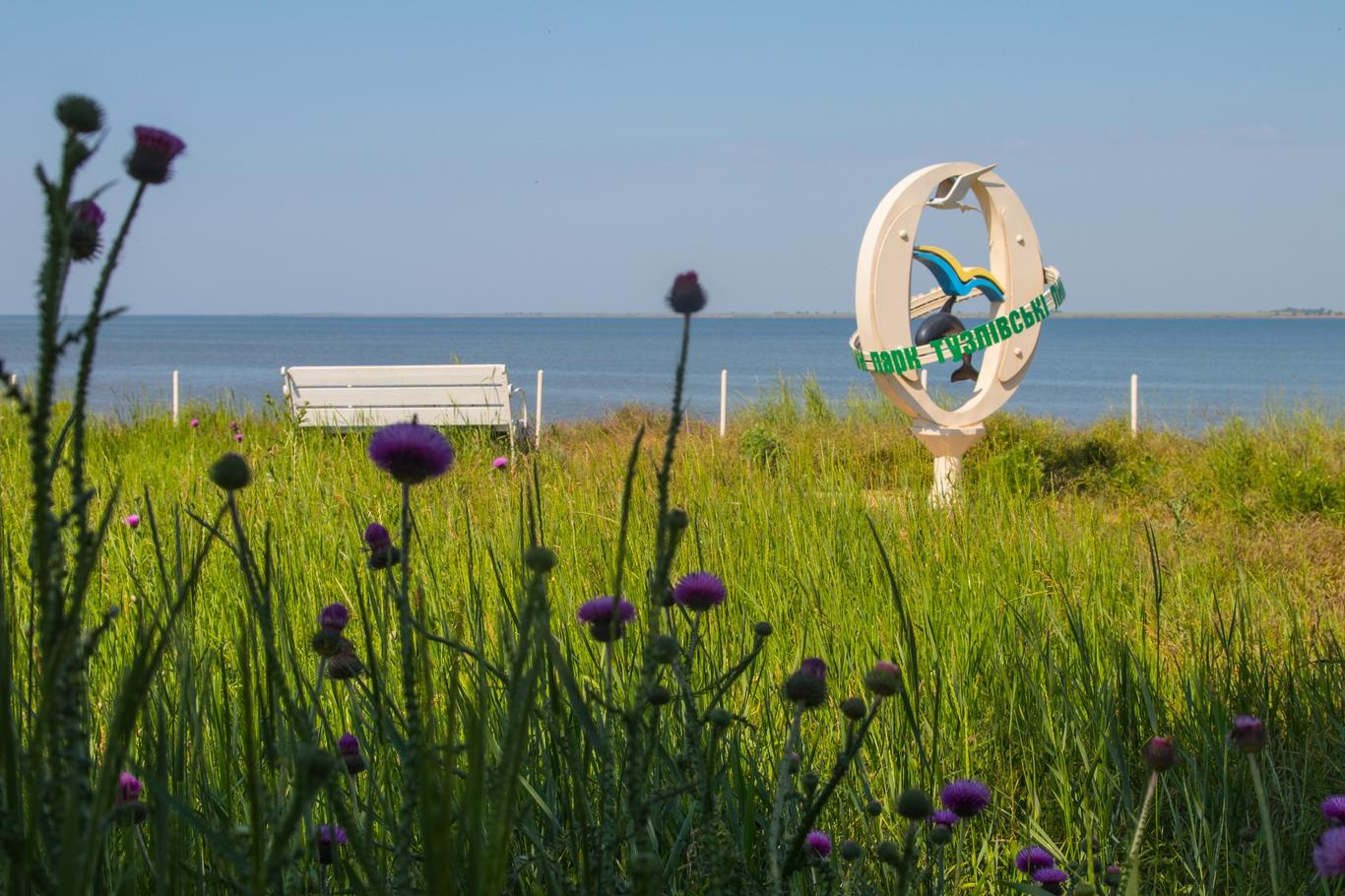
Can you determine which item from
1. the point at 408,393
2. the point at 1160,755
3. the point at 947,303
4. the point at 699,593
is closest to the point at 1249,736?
the point at 1160,755

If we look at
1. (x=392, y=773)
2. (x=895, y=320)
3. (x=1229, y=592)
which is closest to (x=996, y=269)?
(x=895, y=320)

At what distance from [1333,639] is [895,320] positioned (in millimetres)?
4583

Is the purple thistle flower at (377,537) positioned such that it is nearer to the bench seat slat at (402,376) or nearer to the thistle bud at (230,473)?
the thistle bud at (230,473)

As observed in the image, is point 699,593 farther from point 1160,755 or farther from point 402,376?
point 402,376

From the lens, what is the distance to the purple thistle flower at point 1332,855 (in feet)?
2.63

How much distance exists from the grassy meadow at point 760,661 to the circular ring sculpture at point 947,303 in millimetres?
1159

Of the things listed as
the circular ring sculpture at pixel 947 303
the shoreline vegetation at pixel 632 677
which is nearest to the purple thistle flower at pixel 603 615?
the shoreline vegetation at pixel 632 677

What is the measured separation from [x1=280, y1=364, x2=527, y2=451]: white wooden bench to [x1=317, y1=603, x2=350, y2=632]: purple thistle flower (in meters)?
6.88

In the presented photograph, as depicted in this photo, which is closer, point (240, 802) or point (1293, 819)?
point (240, 802)

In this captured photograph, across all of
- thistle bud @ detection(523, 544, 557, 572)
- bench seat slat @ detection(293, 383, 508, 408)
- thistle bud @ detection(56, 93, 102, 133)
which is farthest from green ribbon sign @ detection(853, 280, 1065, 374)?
thistle bud @ detection(56, 93, 102, 133)

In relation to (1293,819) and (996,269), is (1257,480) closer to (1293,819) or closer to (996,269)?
(996,269)

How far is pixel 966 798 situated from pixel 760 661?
1.25m

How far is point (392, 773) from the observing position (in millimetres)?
1940

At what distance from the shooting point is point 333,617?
1.23 m
